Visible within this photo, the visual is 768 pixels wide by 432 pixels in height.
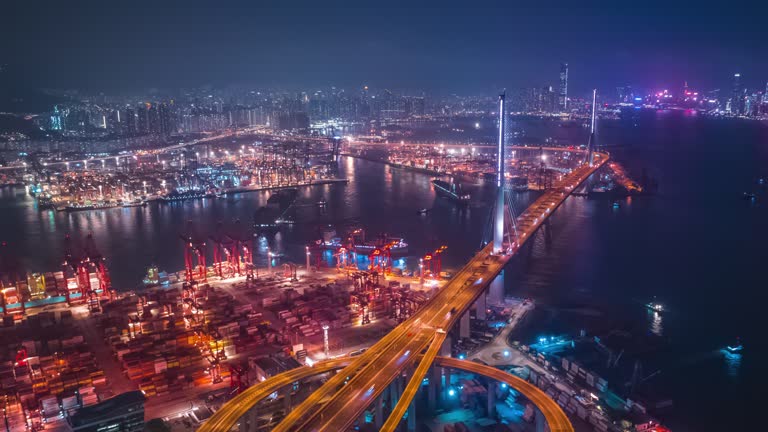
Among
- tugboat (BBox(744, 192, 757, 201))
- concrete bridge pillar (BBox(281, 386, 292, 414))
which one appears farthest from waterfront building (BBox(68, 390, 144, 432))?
tugboat (BBox(744, 192, 757, 201))

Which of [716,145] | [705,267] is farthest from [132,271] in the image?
[716,145]

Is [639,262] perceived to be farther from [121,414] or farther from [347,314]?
[121,414]

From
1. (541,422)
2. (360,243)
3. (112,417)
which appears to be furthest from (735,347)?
(112,417)

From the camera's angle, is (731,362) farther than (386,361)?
Yes

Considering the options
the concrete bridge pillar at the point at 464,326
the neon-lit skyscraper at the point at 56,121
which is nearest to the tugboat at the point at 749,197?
the concrete bridge pillar at the point at 464,326

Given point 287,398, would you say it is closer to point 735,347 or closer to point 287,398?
point 287,398

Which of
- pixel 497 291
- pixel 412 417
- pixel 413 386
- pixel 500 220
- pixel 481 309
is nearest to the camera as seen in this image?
pixel 413 386
